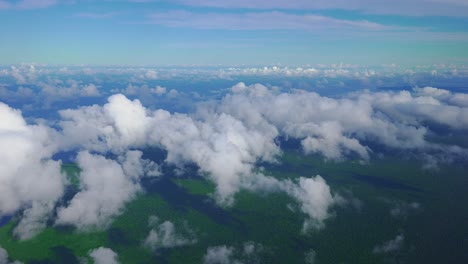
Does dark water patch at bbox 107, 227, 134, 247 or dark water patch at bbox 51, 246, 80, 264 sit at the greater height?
dark water patch at bbox 51, 246, 80, 264

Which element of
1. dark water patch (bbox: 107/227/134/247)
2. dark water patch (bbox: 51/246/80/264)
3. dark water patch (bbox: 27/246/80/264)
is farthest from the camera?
dark water patch (bbox: 107/227/134/247)

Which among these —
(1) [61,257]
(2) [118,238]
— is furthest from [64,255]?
(2) [118,238]

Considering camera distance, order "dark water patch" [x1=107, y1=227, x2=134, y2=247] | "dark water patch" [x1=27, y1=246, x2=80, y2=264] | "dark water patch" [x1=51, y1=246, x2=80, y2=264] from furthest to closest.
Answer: "dark water patch" [x1=107, y1=227, x2=134, y2=247] → "dark water patch" [x1=51, y1=246, x2=80, y2=264] → "dark water patch" [x1=27, y1=246, x2=80, y2=264]

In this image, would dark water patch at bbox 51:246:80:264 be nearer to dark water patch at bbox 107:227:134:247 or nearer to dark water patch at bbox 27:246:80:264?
dark water patch at bbox 27:246:80:264

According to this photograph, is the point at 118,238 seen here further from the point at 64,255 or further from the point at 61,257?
the point at 61,257

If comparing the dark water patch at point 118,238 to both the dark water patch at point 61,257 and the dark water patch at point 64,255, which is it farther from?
the dark water patch at point 61,257

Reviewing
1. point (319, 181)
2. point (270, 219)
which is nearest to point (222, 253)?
point (270, 219)

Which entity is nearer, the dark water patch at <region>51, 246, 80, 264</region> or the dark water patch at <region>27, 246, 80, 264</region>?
the dark water patch at <region>27, 246, 80, 264</region>

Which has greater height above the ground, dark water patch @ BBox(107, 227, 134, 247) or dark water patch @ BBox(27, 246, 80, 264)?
dark water patch @ BBox(27, 246, 80, 264)

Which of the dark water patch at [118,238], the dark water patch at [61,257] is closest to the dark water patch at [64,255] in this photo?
the dark water patch at [61,257]

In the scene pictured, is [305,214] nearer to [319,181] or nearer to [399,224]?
[319,181]

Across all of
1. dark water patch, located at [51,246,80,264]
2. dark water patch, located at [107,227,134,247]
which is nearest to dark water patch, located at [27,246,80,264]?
dark water patch, located at [51,246,80,264]
